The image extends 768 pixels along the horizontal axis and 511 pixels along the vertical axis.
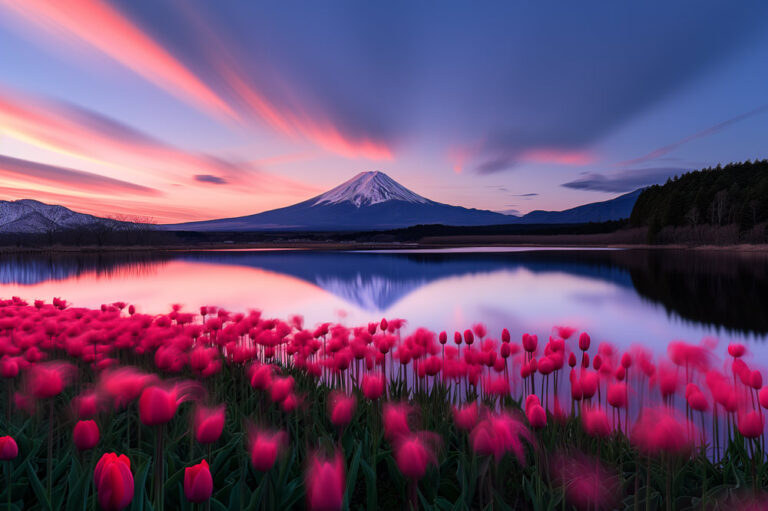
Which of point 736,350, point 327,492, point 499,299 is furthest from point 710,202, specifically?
point 327,492

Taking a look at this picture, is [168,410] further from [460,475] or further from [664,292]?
[664,292]

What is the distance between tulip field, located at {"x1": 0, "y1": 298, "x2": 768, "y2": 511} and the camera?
2.19m

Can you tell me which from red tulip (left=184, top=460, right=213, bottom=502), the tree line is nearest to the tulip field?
red tulip (left=184, top=460, right=213, bottom=502)

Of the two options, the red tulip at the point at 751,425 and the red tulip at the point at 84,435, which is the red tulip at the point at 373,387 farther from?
the red tulip at the point at 751,425

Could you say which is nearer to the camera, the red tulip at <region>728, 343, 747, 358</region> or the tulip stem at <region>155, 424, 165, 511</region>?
the tulip stem at <region>155, 424, 165, 511</region>

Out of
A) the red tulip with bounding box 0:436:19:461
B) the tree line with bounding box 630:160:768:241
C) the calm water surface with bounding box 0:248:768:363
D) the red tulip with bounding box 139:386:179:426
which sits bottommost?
the calm water surface with bounding box 0:248:768:363

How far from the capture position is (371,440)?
3637 mm

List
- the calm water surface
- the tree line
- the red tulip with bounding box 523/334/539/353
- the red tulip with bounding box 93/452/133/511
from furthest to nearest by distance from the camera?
the tree line → the calm water surface → the red tulip with bounding box 523/334/539/353 → the red tulip with bounding box 93/452/133/511

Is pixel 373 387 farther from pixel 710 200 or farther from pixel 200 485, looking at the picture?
pixel 710 200

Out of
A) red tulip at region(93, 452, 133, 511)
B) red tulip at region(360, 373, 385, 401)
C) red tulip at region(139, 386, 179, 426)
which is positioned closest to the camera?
red tulip at region(93, 452, 133, 511)

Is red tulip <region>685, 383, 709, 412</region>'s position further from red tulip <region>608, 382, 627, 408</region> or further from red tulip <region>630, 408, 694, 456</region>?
red tulip <region>630, 408, 694, 456</region>

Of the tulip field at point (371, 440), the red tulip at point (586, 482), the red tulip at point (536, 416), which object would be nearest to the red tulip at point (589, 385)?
the tulip field at point (371, 440)

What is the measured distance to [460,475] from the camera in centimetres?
291

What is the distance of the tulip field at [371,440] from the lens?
86.1 inches
